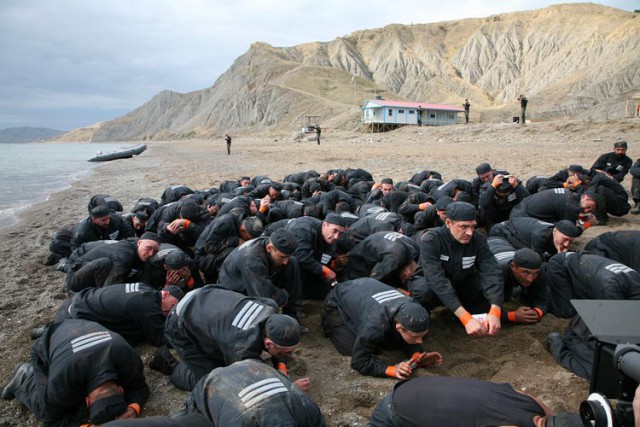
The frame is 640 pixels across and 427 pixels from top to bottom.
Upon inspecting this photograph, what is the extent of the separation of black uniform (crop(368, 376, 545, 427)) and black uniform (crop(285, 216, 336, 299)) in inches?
107

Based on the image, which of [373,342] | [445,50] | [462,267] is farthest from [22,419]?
[445,50]

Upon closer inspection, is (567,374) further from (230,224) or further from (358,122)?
(358,122)

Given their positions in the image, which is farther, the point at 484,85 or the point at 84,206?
the point at 484,85

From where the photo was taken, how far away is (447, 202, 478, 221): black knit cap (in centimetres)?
387

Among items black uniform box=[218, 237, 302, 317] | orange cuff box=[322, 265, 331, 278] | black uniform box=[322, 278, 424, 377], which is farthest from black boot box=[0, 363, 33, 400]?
orange cuff box=[322, 265, 331, 278]

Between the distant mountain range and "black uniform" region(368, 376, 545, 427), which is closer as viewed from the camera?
"black uniform" region(368, 376, 545, 427)

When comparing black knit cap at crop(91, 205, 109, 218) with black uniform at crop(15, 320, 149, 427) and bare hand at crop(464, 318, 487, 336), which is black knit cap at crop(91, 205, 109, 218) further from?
bare hand at crop(464, 318, 487, 336)

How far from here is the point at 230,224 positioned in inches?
227

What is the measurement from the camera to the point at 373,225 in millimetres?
6035

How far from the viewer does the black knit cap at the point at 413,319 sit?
3.25 m

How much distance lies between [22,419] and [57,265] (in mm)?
4190

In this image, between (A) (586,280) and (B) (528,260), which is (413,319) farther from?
(A) (586,280)

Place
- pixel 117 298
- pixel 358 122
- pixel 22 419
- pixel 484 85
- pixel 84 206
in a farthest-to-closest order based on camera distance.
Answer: pixel 484 85 < pixel 358 122 < pixel 84 206 < pixel 117 298 < pixel 22 419

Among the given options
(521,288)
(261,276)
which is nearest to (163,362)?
(261,276)
